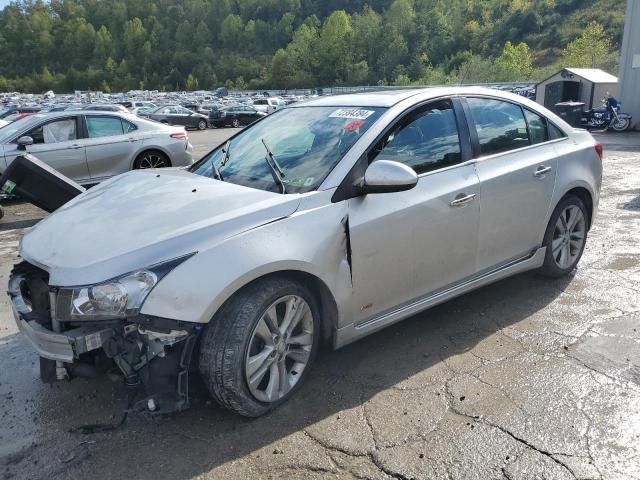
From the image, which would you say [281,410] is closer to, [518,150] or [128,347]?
[128,347]

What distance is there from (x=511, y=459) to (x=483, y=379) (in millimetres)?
719

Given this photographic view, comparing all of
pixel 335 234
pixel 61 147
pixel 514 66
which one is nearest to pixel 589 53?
pixel 514 66

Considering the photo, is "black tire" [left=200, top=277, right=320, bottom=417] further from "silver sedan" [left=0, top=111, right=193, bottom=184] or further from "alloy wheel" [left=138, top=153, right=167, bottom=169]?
"alloy wheel" [left=138, top=153, right=167, bottom=169]

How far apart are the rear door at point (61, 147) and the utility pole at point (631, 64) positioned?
18679mm

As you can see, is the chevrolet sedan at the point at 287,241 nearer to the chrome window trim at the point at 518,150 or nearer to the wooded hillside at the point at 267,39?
the chrome window trim at the point at 518,150

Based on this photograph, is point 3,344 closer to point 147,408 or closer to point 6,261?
point 147,408

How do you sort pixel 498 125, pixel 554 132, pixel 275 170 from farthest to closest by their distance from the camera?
pixel 554 132 < pixel 498 125 < pixel 275 170

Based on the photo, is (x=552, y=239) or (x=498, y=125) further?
(x=552, y=239)

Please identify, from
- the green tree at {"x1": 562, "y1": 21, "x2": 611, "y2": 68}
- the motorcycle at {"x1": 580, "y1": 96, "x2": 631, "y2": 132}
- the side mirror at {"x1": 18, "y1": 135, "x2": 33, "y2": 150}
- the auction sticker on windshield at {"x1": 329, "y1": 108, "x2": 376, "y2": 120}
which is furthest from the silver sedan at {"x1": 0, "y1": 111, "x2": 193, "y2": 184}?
the green tree at {"x1": 562, "y1": 21, "x2": 611, "y2": 68}

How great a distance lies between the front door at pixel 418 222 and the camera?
3.10 meters

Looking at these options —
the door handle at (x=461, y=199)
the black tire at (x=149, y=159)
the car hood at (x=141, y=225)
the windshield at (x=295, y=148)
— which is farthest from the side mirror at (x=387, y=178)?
the black tire at (x=149, y=159)

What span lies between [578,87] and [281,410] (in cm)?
2517

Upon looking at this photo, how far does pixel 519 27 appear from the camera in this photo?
371 feet

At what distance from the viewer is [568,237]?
15.0 ft
